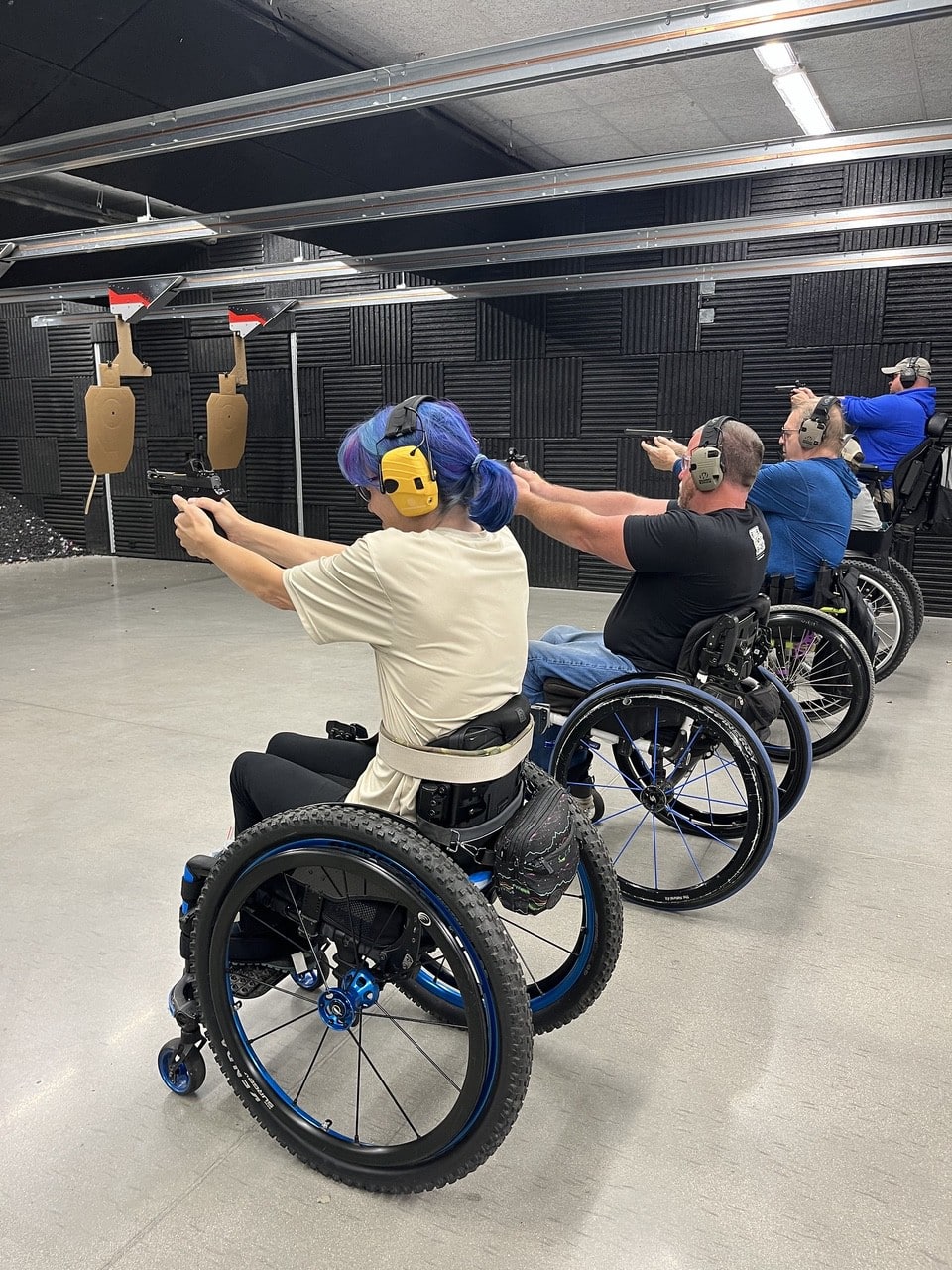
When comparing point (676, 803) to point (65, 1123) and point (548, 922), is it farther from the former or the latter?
point (65, 1123)

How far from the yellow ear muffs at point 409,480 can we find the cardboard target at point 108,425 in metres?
4.76

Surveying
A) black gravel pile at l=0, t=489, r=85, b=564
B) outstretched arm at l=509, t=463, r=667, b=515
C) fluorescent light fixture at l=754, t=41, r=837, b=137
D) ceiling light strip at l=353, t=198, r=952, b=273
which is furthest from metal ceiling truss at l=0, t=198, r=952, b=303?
black gravel pile at l=0, t=489, r=85, b=564

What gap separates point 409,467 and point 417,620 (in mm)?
228

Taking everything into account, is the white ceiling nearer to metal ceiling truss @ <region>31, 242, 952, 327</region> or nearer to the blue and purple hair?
metal ceiling truss @ <region>31, 242, 952, 327</region>

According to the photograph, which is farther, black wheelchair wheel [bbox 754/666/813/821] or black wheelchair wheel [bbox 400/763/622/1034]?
black wheelchair wheel [bbox 754/666/813/821]

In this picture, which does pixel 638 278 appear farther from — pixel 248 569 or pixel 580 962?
pixel 580 962

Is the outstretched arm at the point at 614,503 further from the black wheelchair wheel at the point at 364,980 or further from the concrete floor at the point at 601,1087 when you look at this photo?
the black wheelchair wheel at the point at 364,980

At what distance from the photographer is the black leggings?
147 centimetres

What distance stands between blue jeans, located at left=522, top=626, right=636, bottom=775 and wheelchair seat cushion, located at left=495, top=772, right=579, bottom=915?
86 cm

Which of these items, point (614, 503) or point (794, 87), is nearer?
point (614, 503)

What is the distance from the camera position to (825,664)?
311 cm

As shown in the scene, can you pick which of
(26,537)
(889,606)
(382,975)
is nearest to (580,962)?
(382,975)

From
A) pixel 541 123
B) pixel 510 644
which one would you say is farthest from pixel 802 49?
pixel 510 644

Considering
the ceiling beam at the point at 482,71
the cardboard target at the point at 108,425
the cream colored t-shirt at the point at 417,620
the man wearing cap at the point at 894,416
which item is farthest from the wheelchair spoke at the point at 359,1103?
the cardboard target at the point at 108,425
